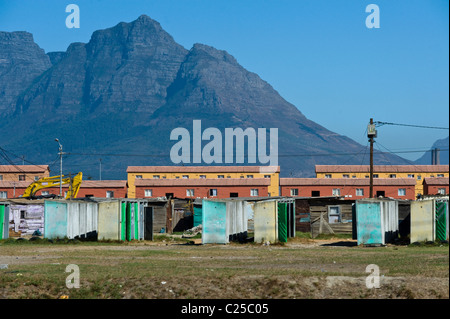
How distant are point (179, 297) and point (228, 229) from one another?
19534 millimetres

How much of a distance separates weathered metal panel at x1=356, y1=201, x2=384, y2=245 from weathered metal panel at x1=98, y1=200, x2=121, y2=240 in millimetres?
13860

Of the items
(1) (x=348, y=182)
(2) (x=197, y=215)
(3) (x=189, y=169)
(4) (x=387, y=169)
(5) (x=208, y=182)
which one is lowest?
(2) (x=197, y=215)

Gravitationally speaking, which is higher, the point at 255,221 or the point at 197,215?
the point at 255,221

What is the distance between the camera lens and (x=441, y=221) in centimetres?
3809

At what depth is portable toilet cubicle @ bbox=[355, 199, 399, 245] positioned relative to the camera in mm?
39500

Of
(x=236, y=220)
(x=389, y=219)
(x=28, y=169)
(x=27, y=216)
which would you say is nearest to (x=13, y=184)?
(x=28, y=169)

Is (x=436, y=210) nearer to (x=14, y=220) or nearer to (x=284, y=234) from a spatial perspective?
(x=284, y=234)

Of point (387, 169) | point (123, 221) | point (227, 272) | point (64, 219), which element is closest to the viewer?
point (227, 272)

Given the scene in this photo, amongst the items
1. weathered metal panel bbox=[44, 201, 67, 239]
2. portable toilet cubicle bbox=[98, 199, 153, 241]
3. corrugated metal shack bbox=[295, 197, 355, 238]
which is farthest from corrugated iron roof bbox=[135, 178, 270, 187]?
weathered metal panel bbox=[44, 201, 67, 239]

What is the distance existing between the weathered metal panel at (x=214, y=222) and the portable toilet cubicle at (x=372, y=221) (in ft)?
24.3

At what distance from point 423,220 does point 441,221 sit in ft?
A: 3.00

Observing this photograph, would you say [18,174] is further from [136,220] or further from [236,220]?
[236,220]

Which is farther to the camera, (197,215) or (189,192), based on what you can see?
(189,192)
